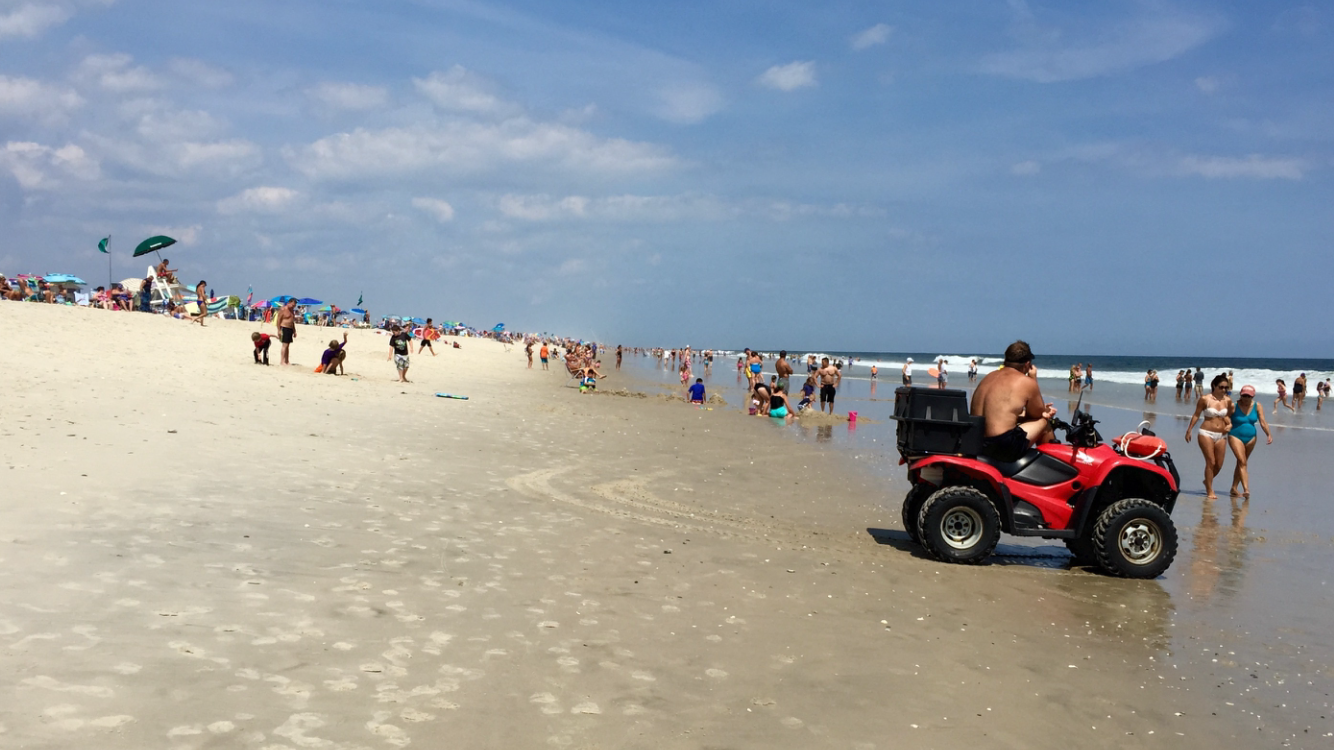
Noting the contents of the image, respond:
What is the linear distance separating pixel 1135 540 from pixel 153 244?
34.6 m

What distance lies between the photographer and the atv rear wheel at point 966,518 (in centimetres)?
693

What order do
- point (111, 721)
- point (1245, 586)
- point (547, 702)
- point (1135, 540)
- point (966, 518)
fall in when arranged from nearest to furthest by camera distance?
point (111, 721) < point (547, 702) < point (1245, 586) < point (1135, 540) < point (966, 518)

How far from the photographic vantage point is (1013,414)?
7.08 m

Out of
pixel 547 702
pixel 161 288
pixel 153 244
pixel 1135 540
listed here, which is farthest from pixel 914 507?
pixel 161 288

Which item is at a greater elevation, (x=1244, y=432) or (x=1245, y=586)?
(x=1244, y=432)

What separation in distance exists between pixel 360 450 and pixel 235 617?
635 cm

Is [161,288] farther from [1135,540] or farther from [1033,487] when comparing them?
[1135,540]

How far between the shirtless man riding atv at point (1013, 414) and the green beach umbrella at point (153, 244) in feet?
109

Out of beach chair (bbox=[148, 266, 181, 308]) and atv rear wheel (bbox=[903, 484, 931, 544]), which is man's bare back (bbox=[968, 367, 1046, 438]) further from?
beach chair (bbox=[148, 266, 181, 308])

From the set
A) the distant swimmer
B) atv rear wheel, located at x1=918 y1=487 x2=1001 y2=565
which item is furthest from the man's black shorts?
the distant swimmer

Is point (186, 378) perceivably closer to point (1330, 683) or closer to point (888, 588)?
point (888, 588)

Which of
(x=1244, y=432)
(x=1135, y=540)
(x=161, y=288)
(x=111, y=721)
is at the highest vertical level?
(x=161, y=288)

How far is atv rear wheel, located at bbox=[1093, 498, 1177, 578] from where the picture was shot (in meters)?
6.78

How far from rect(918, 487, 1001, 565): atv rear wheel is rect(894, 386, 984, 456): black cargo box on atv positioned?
353 mm
